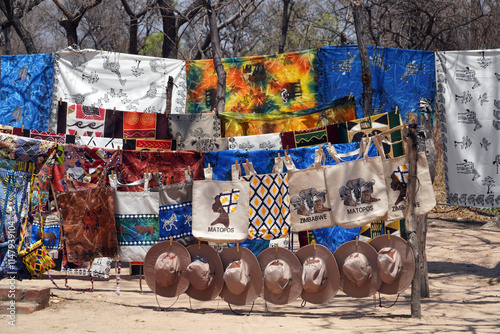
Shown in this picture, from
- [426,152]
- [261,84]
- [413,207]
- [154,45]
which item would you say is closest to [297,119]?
[261,84]

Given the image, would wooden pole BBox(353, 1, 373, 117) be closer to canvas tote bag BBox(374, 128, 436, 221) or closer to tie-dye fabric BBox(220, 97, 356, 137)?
tie-dye fabric BBox(220, 97, 356, 137)

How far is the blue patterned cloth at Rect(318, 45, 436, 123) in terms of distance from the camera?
7473 millimetres

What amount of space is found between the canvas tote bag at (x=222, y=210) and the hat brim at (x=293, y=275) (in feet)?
0.96

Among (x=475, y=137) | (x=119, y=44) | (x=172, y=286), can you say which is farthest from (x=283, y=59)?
(x=119, y=44)

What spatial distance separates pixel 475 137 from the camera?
23.7 ft

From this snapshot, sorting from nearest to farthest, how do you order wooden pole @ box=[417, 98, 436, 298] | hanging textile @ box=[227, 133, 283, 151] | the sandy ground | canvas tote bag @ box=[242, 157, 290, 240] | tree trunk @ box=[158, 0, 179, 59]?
the sandy ground < canvas tote bag @ box=[242, 157, 290, 240] < wooden pole @ box=[417, 98, 436, 298] < hanging textile @ box=[227, 133, 283, 151] < tree trunk @ box=[158, 0, 179, 59]

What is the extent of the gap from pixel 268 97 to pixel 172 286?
12.2 ft

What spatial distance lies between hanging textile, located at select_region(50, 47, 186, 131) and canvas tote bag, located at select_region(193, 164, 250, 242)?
11.3 ft

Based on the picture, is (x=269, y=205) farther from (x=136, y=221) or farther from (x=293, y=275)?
(x=136, y=221)

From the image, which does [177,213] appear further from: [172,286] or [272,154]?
[272,154]

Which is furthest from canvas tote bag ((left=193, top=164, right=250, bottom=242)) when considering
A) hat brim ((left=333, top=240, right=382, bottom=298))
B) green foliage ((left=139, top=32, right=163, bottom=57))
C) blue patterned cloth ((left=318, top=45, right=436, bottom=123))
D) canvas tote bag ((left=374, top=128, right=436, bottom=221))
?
green foliage ((left=139, top=32, right=163, bottom=57))

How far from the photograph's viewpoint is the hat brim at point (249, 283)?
505 cm

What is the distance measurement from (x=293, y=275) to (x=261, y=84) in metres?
3.76

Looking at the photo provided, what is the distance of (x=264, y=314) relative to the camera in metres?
5.27
